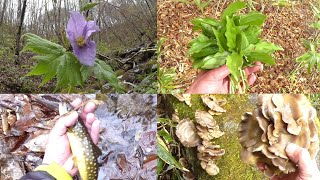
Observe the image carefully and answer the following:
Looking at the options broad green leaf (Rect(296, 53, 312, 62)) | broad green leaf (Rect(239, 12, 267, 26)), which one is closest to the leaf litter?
broad green leaf (Rect(239, 12, 267, 26))

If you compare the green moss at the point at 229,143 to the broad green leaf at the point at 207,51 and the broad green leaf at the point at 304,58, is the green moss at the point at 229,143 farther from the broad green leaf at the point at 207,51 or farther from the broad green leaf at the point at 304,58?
the broad green leaf at the point at 304,58

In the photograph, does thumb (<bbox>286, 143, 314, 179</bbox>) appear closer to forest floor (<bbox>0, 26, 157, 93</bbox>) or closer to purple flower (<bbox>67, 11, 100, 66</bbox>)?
forest floor (<bbox>0, 26, 157, 93</bbox>)

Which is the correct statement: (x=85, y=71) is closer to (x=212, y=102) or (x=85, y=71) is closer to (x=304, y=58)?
(x=212, y=102)

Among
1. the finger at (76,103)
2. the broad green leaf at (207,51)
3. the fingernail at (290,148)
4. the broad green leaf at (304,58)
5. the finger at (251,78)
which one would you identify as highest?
the broad green leaf at (207,51)

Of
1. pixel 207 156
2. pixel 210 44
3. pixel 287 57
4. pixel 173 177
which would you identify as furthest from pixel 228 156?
pixel 287 57

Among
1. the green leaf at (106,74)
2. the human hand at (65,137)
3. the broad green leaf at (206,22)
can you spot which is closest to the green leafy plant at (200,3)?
the broad green leaf at (206,22)

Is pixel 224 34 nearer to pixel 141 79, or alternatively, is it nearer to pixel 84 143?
pixel 141 79

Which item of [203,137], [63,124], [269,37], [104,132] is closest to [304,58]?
[269,37]
